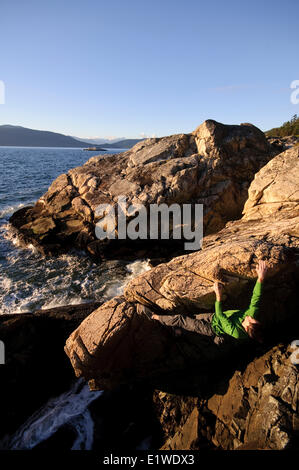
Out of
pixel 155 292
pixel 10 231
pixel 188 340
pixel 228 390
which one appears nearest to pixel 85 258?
pixel 10 231

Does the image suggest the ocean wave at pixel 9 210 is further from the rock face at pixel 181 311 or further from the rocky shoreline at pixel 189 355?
the rock face at pixel 181 311

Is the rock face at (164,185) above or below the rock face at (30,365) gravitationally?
above

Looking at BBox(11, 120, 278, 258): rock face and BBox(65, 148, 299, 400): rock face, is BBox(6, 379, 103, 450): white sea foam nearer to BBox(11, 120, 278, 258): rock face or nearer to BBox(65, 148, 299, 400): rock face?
BBox(65, 148, 299, 400): rock face

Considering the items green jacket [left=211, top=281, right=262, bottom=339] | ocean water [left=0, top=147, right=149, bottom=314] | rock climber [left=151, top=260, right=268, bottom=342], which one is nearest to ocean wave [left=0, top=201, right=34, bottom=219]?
ocean water [left=0, top=147, right=149, bottom=314]

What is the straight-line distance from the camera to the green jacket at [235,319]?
571 cm

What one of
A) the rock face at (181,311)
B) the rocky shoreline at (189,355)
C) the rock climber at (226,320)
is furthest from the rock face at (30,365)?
the rock climber at (226,320)

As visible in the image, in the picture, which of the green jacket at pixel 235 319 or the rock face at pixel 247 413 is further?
the green jacket at pixel 235 319

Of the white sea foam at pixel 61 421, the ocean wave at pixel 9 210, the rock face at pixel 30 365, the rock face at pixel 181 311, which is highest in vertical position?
the ocean wave at pixel 9 210

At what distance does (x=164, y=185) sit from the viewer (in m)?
18.2

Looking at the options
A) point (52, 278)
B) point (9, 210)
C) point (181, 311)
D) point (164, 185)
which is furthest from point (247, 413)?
point (9, 210)

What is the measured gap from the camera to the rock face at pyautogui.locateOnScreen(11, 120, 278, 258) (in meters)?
18.3

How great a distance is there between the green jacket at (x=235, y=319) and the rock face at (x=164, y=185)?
12.0 metres

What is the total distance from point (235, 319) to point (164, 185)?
1368cm

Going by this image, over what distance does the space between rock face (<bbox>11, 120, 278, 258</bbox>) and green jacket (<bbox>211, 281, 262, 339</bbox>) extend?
1196cm
